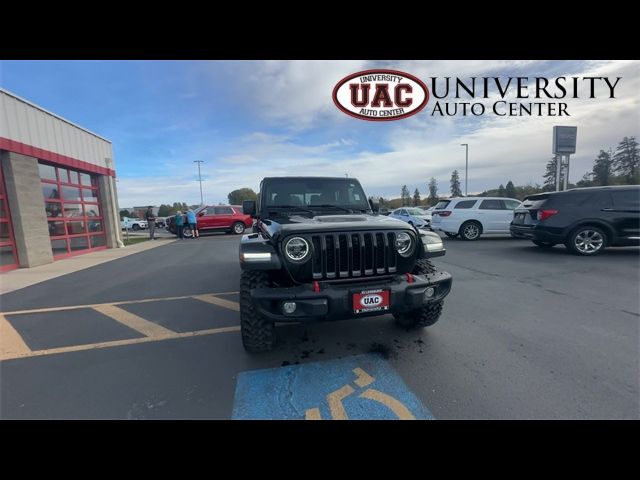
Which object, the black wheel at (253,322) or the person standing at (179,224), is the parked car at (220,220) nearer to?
the person standing at (179,224)

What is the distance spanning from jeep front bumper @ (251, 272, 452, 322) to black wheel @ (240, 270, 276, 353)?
225 millimetres

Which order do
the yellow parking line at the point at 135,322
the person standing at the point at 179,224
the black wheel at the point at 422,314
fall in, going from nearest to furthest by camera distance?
1. the black wheel at the point at 422,314
2. the yellow parking line at the point at 135,322
3. the person standing at the point at 179,224

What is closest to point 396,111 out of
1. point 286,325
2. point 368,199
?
point 368,199

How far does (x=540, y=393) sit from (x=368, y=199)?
111 inches

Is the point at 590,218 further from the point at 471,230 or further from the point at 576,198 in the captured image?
the point at 471,230

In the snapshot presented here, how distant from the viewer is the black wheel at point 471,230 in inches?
420

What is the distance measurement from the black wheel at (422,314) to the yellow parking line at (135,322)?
9.06 feet

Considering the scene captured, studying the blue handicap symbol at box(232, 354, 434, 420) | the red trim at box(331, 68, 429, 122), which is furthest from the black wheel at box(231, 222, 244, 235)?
the blue handicap symbol at box(232, 354, 434, 420)

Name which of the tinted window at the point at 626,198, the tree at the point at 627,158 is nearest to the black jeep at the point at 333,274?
the tinted window at the point at 626,198

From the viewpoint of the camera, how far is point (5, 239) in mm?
7789

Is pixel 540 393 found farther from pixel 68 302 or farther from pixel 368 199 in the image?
pixel 68 302

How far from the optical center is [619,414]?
6.30ft

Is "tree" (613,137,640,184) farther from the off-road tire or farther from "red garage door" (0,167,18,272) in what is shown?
"red garage door" (0,167,18,272)

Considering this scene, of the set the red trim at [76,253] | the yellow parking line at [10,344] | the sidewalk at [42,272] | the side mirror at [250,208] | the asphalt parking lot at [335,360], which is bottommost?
the asphalt parking lot at [335,360]
